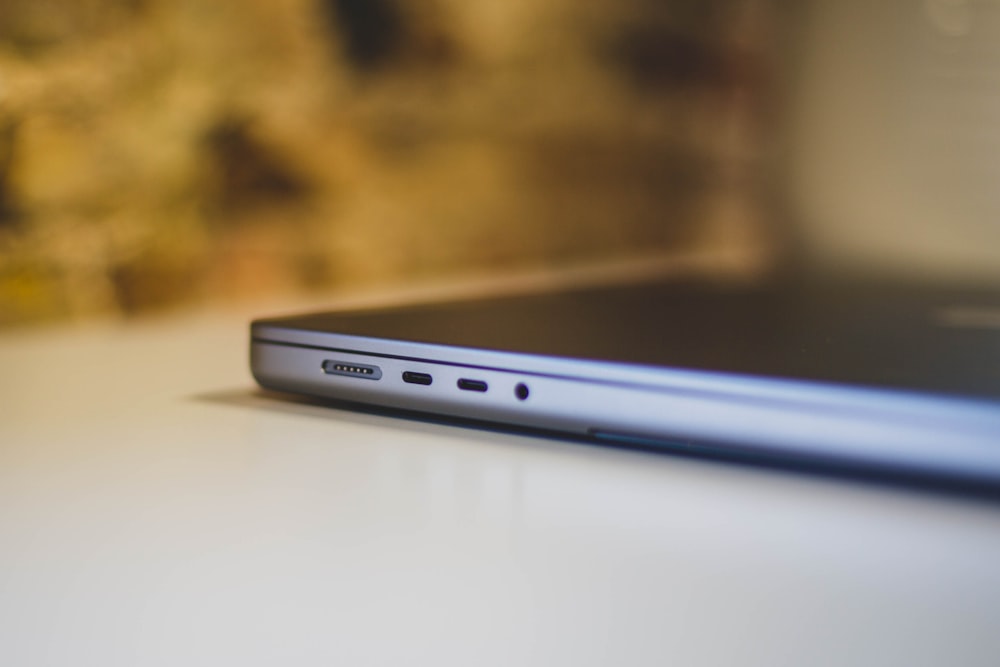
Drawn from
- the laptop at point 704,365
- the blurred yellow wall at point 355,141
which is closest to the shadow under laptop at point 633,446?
the laptop at point 704,365

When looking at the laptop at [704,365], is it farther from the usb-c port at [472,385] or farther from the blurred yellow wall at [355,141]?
the blurred yellow wall at [355,141]

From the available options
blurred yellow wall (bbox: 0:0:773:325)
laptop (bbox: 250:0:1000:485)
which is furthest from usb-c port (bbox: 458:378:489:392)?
blurred yellow wall (bbox: 0:0:773:325)

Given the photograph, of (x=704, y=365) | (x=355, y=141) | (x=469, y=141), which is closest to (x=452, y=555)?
(x=704, y=365)

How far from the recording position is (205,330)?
942 millimetres

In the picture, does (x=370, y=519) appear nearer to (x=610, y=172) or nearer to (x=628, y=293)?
(x=628, y=293)

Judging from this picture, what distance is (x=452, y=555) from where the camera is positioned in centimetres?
35

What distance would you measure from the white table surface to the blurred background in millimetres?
462

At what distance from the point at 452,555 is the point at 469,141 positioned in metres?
1.20

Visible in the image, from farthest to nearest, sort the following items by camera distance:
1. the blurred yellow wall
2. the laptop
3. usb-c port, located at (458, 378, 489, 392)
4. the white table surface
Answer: the blurred yellow wall
usb-c port, located at (458, 378, 489, 392)
the laptop
the white table surface

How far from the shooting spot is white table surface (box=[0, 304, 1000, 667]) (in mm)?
283

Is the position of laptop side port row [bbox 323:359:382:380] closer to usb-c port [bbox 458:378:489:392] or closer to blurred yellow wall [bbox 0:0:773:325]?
usb-c port [bbox 458:378:489:392]

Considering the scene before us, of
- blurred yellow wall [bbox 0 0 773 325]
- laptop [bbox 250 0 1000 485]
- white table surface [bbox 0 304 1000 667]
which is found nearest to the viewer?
white table surface [bbox 0 304 1000 667]

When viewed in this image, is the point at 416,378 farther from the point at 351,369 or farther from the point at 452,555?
the point at 452,555

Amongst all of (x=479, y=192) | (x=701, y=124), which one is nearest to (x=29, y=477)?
(x=479, y=192)
